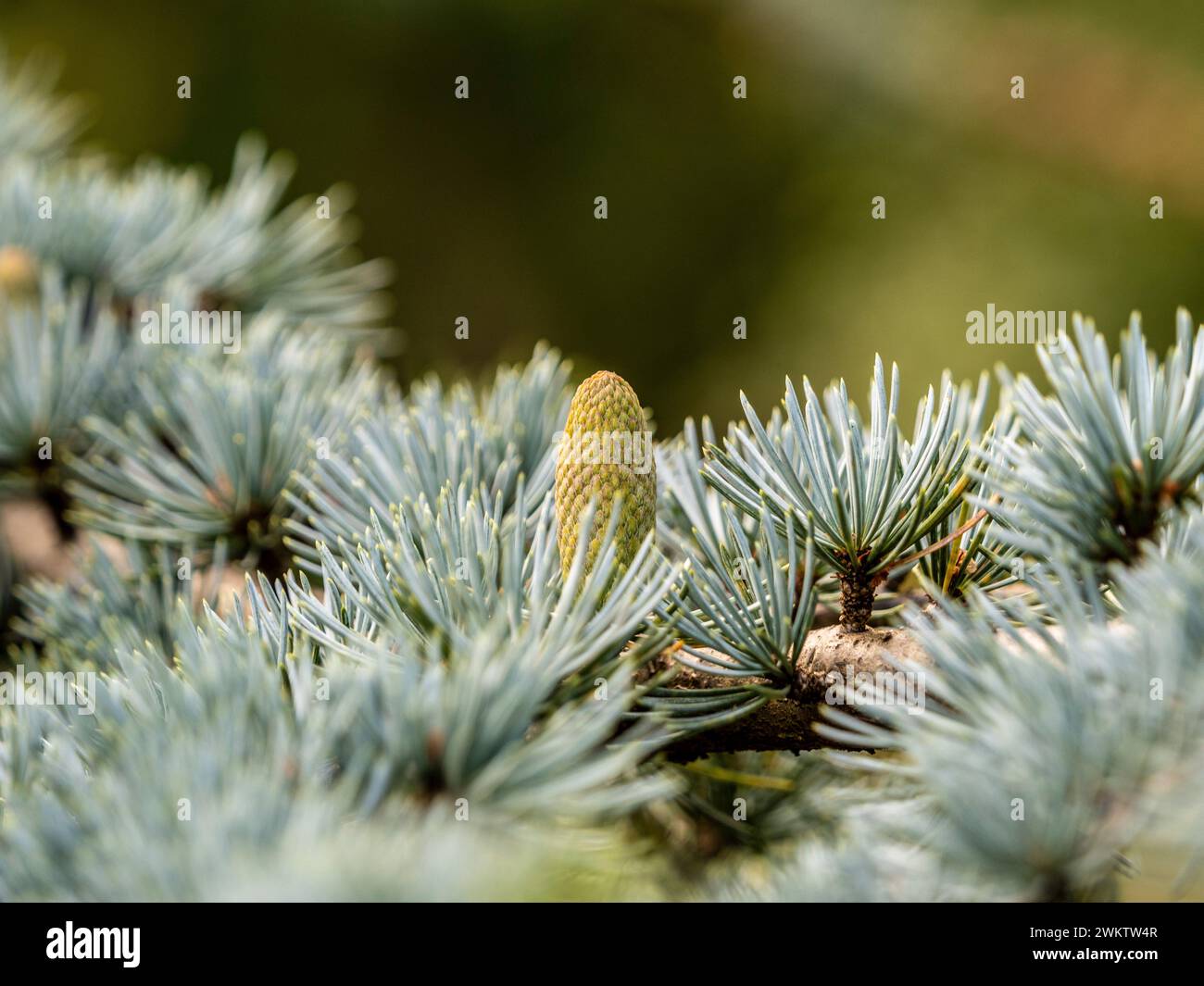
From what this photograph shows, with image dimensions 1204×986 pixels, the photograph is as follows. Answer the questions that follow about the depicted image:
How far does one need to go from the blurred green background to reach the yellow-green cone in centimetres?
114

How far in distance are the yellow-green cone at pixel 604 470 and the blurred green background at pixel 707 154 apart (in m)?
1.14

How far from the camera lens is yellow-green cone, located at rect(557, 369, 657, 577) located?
318mm

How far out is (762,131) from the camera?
1818 mm

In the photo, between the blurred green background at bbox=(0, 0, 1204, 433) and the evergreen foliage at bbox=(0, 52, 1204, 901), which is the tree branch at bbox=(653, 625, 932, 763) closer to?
the evergreen foliage at bbox=(0, 52, 1204, 901)

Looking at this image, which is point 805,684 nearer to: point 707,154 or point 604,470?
point 604,470

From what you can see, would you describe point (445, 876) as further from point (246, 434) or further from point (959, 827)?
point (246, 434)

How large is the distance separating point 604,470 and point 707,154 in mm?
1567

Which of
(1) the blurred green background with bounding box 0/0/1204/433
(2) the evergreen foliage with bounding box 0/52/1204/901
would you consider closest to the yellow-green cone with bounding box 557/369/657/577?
(2) the evergreen foliage with bounding box 0/52/1204/901

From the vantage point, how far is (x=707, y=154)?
5.87ft

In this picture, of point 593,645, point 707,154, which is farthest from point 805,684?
point 707,154

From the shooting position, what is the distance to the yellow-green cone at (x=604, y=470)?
318 millimetres

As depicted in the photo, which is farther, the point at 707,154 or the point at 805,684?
the point at 707,154

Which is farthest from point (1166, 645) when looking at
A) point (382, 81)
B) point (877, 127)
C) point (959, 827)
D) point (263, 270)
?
point (382, 81)

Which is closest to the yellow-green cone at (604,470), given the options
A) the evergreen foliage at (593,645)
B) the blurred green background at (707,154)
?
the evergreen foliage at (593,645)
